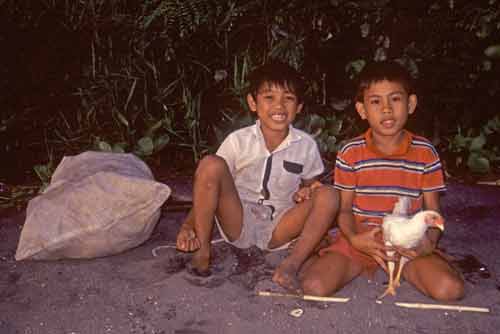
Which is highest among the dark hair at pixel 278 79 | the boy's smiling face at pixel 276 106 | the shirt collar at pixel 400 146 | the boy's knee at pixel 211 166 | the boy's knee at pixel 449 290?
the dark hair at pixel 278 79

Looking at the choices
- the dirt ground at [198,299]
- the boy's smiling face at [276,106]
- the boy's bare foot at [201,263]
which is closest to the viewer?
the dirt ground at [198,299]

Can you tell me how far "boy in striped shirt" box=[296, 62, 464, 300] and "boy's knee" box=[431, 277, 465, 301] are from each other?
0.05 metres

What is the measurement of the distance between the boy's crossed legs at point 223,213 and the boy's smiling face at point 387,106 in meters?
0.38

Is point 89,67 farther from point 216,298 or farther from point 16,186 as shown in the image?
point 216,298

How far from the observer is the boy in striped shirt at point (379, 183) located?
2.51 m

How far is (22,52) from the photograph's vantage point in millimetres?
A: 4207

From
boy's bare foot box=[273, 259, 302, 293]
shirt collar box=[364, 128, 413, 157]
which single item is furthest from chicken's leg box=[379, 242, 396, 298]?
shirt collar box=[364, 128, 413, 157]

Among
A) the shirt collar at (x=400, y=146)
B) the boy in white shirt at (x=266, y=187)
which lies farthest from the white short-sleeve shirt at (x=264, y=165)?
the shirt collar at (x=400, y=146)

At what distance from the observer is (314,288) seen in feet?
8.01

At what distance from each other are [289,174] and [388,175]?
0.50 m

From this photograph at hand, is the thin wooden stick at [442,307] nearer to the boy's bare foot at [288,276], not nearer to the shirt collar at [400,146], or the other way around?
the boy's bare foot at [288,276]

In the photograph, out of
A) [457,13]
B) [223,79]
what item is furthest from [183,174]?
[457,13]

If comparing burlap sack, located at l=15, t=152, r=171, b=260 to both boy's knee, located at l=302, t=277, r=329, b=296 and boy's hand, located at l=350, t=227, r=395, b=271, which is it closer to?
boy's knee, located at l=302, t=277, r=329, b=296

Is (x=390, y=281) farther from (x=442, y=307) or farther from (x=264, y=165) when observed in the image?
(x=264, y=165)
